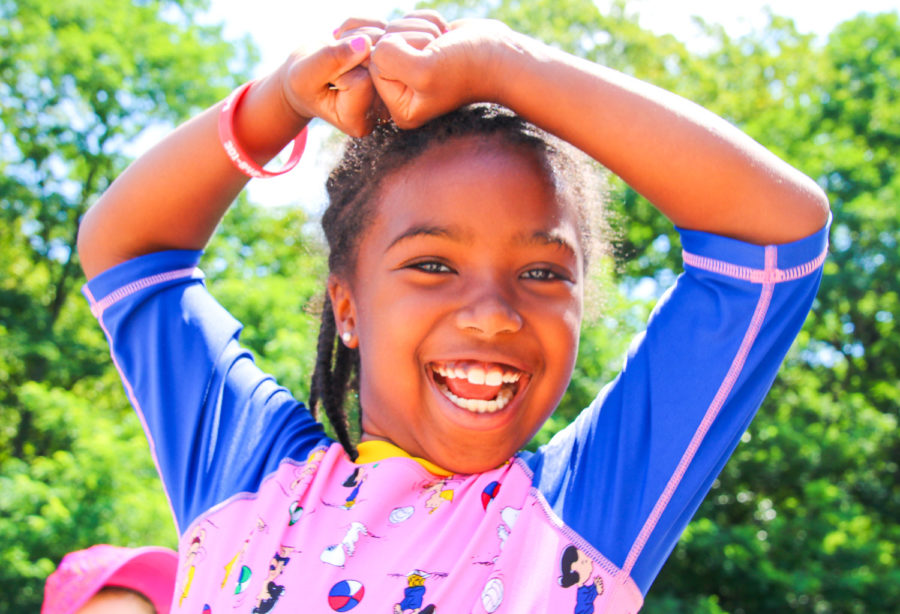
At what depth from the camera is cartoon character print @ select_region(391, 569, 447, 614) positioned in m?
1.32

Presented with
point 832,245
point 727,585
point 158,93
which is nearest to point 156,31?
point 158,93

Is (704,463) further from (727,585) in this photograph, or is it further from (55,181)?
(55,181)

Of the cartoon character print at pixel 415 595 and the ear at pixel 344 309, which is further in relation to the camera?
the ear at pixel 344 309

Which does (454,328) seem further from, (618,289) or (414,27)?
(618,289)

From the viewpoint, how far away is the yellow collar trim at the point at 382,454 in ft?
5.24

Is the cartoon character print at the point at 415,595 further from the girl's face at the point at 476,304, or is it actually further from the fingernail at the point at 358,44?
the fingernail at the point at 358,44

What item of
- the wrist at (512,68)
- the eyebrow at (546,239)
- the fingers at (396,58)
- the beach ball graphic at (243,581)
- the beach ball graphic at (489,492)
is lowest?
the beach ball graphic at (243,581)

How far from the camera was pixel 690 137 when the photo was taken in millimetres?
1302

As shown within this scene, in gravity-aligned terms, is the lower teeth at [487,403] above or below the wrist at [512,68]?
below

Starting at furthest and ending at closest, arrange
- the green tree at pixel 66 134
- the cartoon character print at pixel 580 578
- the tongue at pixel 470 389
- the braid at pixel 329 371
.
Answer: the green tree at pixel 66 134 → the braid at pixel 329 371 → the tongue at pixel 470 389 → the cartoon character print at pixel 580 578

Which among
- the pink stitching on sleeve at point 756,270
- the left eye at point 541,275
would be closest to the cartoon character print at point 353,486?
the left eye at point 541,275

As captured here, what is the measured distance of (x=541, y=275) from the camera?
5.10 feet

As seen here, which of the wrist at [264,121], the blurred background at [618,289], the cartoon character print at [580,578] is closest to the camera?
the cartoon character print at [580,578]

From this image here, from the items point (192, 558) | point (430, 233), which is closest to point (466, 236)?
point (430, 233)
